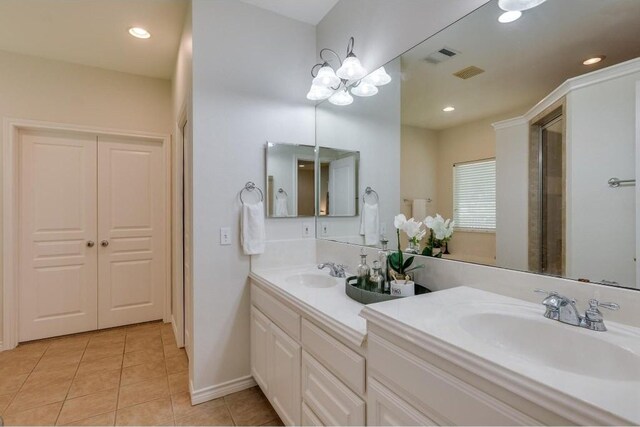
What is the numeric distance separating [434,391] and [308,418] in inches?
32.1

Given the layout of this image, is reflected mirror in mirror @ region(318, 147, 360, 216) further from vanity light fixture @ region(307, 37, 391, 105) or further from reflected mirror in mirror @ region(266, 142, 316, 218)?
vanity light fixture @ region(307, 37, 391, 105)

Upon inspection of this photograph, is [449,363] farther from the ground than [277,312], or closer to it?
farther from the ground

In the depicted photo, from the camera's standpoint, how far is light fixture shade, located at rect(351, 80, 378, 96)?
75.8 inches

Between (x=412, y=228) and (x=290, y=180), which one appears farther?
(x=290, y=180)

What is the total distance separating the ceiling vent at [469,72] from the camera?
1349mm

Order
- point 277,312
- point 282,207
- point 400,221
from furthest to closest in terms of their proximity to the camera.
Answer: point 282,207
point 277,312
point 400,221

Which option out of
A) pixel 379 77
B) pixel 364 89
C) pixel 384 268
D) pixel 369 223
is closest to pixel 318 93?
pixel 364 89

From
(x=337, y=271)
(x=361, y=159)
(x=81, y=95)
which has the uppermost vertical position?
(x=81, y=95)

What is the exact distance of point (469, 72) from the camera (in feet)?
4.52

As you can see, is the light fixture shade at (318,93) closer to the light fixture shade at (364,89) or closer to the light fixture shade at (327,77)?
the light fixture shade at (327,77)

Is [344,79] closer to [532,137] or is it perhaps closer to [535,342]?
[532,137]

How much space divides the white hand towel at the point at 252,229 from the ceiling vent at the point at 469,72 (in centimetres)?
140

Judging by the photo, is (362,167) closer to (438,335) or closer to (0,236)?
(438,335)

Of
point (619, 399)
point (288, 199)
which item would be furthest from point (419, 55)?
point (619, 399)
